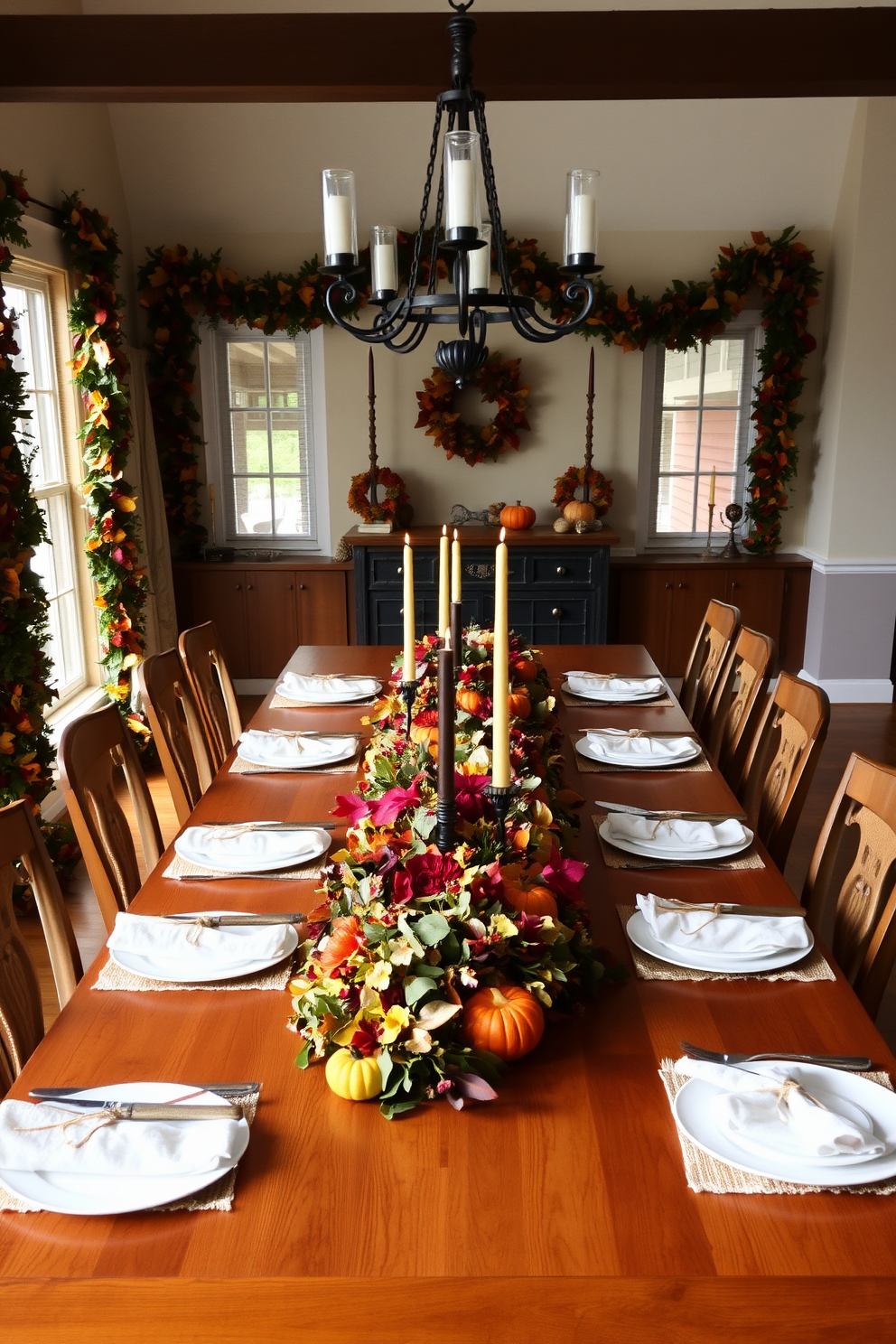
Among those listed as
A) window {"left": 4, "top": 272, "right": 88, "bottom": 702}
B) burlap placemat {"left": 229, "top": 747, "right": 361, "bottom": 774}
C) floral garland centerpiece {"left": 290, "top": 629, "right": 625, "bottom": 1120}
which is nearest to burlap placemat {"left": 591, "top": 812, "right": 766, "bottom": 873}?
floral garland centerpiece {"left": 290, "top": 629, "right": 625, "bottom": 1120}

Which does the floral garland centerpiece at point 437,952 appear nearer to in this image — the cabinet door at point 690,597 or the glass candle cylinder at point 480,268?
the glass candle cylinder at point 480,268

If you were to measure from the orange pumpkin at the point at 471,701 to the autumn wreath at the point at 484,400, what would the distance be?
3727 millimetres

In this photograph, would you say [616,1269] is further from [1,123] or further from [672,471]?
[672,471]

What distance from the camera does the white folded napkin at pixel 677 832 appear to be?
2.01 m

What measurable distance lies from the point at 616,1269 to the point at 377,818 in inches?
29.3

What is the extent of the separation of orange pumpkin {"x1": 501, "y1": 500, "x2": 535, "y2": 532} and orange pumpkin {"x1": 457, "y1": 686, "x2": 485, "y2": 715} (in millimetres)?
3491

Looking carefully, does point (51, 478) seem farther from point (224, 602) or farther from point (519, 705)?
point (519, 705)

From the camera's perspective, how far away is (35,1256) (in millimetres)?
1044

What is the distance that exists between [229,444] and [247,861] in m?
4.38

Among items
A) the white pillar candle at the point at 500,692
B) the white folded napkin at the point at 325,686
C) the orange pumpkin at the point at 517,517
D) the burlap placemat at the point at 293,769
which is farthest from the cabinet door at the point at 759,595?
the white pillar candle at the point at 500,692

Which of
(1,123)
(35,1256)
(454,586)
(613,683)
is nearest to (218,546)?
(1,123)

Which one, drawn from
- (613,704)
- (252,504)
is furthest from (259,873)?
(252,504)

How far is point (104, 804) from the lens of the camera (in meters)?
2.13

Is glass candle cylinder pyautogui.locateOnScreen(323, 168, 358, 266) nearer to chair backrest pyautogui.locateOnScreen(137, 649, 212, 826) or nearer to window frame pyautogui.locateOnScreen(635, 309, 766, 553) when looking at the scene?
chair backrest pyautogui.locateOnScreen(137, 649, 212, 826)
